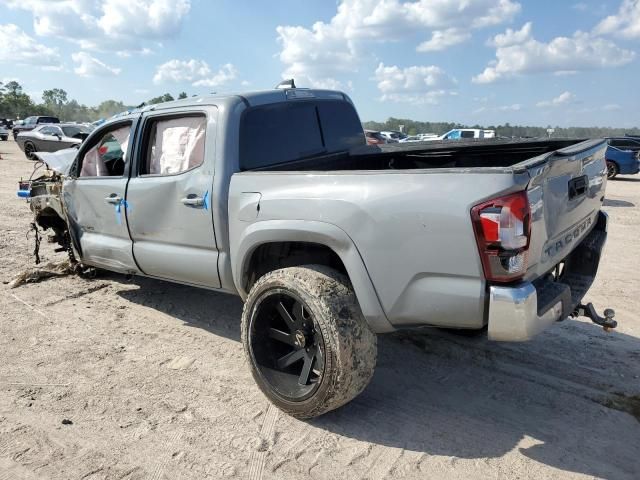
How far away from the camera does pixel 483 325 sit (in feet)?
8.33

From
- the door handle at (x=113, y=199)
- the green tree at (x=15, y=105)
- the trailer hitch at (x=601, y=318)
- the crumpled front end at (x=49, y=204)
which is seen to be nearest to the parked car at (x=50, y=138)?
the crumpled front end at (x=49, y=204)

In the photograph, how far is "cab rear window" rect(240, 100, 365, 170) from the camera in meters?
3.70

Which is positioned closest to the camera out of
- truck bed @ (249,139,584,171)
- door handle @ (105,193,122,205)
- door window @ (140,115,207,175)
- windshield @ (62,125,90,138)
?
door window @ (140,115,207,175)

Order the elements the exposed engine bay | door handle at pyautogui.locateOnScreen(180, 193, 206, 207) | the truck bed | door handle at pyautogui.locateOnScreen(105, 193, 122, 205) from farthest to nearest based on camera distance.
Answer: the exposed engine bay < door handle at pyautogui.locateOnScreen(105, 193, 122, 205) < the truck bed < door handle at pyautogui.locateOnScreen(180, 193, 206, 207)

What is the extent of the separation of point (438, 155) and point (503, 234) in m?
2.20

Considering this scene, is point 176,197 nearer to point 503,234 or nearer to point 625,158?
point 503,234

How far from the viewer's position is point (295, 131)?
4.12 metres

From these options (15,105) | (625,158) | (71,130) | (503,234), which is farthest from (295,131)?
(15,105)

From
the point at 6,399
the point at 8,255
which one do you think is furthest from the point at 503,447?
the point at 8,255

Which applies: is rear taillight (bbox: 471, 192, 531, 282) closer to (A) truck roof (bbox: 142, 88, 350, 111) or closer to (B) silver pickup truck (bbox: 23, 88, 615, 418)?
(B) silver pickup truck (bbox: 23, 88, 615, 418)

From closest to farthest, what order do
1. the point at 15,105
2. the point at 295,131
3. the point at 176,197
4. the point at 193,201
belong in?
the point at 193,201 → the point at 176,197 → the point at 295,131 → the point at 15,105

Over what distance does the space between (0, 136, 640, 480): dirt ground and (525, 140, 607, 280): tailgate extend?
103cm

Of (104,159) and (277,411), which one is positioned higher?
(104,159)

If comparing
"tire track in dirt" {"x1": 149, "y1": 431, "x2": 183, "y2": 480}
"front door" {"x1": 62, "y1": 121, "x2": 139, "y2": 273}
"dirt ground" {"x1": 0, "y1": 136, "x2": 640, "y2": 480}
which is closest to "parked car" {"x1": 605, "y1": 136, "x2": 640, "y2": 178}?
"dirt ground" {"x1": 0, "y1": 136, "x2": 640, "y2": 480}
